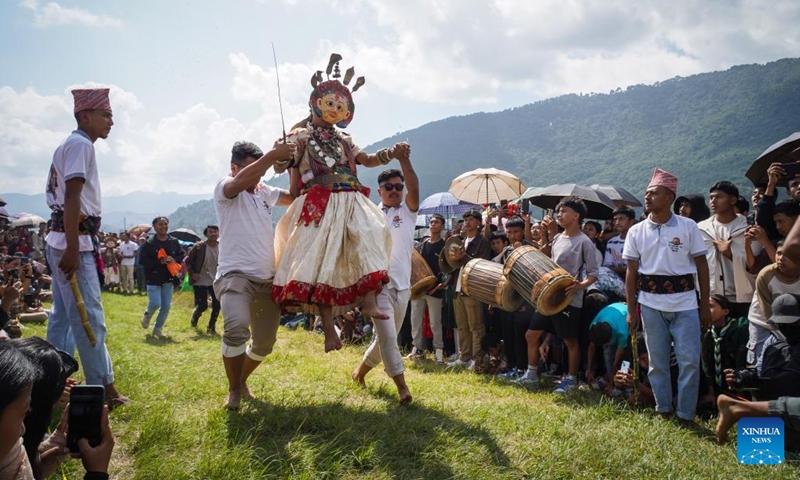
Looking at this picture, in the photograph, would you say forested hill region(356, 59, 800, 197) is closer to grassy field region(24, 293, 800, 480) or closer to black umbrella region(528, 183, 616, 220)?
black umbrella region(528, 183, 616, 220)

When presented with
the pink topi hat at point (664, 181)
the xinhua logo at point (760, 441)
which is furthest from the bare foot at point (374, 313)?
the pink topi hat at point (664, 181)

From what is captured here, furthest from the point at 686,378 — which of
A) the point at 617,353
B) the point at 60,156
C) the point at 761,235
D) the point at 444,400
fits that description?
the point at 60,156

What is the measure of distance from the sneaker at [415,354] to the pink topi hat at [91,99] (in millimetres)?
5503

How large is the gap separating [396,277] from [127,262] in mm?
16887

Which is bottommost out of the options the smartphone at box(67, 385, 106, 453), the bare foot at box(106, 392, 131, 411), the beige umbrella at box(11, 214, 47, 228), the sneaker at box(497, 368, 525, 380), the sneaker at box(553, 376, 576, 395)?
the sneaker at box(497, 368, 525, 380)

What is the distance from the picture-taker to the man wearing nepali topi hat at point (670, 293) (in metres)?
4.64

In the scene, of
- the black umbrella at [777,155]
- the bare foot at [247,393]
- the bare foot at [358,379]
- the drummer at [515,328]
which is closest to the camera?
the bare foot at [247,393]

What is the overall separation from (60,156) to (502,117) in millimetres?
182933

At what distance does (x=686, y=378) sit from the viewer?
181 inches

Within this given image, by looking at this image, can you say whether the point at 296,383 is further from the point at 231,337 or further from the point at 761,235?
the point at 761,235

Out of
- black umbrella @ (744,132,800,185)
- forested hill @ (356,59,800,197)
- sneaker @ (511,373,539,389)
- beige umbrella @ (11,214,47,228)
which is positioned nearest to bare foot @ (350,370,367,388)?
sneaker @ (511,373,539,389)

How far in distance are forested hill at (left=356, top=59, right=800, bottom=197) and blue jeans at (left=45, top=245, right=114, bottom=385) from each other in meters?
60.3

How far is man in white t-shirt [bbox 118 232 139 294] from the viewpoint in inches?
733

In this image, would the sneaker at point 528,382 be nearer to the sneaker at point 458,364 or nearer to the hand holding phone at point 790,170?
the sneaker at point 458,364
